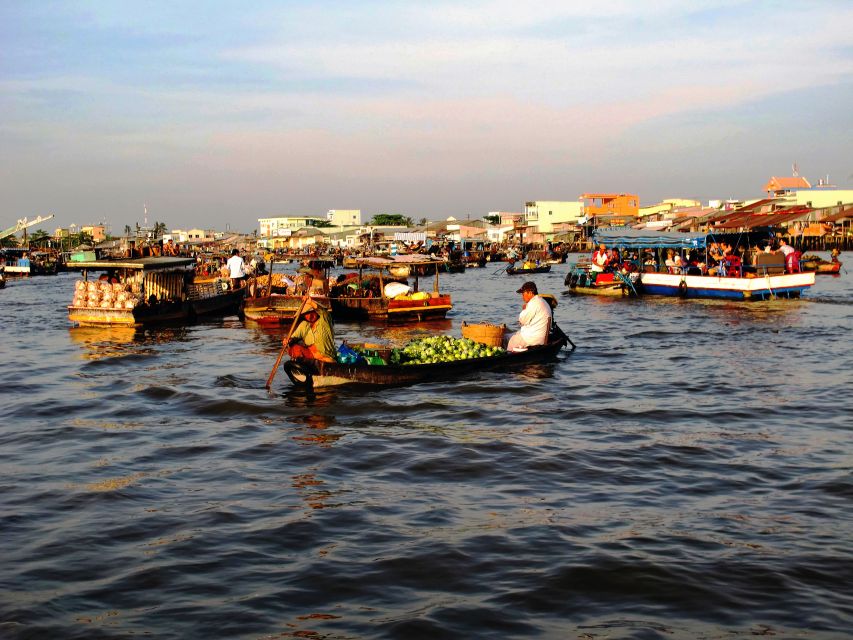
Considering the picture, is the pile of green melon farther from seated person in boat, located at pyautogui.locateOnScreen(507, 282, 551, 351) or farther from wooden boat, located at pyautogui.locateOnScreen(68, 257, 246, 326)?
wooden boat, located at pyautogui.locateOnScreen(68, 257, 246, 326)

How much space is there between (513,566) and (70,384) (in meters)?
10.7

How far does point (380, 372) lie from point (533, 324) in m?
3.12

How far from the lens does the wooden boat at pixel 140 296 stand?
21.8m

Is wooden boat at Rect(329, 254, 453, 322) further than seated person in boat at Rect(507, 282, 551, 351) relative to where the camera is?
Yes

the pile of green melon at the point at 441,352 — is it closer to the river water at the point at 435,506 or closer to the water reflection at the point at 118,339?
the river water at the point at 435,506

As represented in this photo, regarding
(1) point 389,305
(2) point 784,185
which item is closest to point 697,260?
(1) point 389,305

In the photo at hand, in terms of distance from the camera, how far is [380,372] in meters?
12.7

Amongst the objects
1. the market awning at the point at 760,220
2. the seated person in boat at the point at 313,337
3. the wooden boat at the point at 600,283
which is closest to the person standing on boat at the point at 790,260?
the wooden boat at the point at 600,283

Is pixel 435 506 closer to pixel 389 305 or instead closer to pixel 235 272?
pixel 389 305

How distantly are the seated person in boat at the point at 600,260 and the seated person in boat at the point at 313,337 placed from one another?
2250cm

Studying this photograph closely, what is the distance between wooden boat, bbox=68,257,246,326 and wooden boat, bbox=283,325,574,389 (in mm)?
→ 10712

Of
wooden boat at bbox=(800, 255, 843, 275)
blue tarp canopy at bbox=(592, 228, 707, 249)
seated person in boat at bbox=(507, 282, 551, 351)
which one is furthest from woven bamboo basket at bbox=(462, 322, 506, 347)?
wooden boat at bbox=(800, 255, 843, 275)

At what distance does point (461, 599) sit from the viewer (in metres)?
5.68

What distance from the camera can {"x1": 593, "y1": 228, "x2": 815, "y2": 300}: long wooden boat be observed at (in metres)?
28.2
